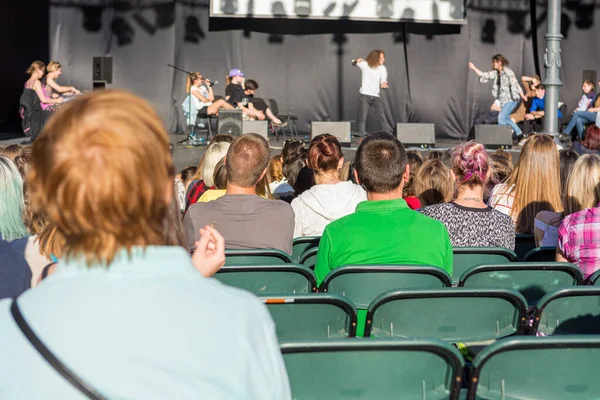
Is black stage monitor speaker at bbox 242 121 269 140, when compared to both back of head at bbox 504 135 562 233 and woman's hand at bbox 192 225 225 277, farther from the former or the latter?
woman's hand at bbox 192 225 225 277

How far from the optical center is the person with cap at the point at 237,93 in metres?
15.2

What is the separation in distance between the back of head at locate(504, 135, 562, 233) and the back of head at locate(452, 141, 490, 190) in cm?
57

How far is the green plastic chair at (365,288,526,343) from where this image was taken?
8.75 ft

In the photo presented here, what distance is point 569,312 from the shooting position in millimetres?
2797

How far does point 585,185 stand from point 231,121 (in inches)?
408

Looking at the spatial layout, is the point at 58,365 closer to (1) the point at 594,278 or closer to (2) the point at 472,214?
(1) the point at 594,278

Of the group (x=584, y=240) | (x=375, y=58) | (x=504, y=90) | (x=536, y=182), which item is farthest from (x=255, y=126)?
(x=584, y=240)

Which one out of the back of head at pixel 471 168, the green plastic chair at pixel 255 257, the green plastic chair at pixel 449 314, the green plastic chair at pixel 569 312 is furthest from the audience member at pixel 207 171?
the green plastic chair at pixel 569 312

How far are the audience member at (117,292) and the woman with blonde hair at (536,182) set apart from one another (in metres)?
3.81

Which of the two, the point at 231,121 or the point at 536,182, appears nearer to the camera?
the point at 536,182

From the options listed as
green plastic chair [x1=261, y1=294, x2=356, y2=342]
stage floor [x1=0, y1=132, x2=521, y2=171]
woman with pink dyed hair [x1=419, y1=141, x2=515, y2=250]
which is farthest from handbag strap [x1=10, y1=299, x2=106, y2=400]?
stage floor [x1=0, y1=132, x2=521, y2=171]

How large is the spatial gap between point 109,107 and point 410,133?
533 inches

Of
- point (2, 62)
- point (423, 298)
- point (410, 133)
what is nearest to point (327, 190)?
point (423, 298)

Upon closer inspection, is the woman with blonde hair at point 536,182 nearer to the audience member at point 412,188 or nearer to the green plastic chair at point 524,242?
the green plastic chair at point 524,242
